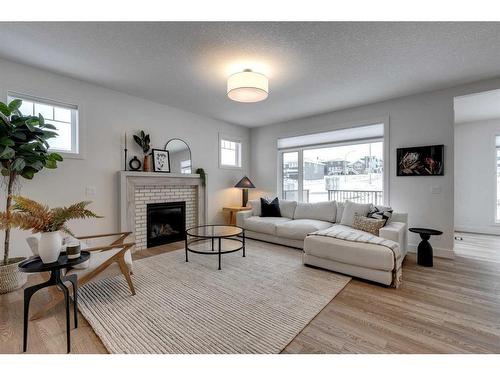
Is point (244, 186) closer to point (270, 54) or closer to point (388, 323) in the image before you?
point (270, 54)

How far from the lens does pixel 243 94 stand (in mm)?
2691

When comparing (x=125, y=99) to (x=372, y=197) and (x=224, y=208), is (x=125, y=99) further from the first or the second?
(x=372, y=197)

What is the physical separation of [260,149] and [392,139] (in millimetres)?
2930

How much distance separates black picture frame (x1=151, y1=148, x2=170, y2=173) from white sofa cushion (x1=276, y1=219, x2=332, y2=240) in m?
2.34

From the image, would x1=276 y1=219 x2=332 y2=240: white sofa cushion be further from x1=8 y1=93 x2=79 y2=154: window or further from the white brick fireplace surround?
x1=8 y1=93 x2=79 y2=154: window

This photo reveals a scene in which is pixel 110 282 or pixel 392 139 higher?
pixel 392 139

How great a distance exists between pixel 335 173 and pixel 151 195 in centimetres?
388

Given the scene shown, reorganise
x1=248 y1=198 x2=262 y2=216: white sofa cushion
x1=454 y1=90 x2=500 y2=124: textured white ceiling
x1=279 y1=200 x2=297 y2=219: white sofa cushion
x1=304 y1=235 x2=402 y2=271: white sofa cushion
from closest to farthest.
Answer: x1=304 y1=235 x2=402 y2=271: white sofa cushion
x1=454 y1=90 x2=500 y2=124: textured white ceiling
x1=279 y1=200 x2=297 y2=219: white sofa cushion
x1=248 y1=198 x2=262 y2=216: white sofa cushion

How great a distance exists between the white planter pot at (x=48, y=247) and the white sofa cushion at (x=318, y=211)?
12.3 feet

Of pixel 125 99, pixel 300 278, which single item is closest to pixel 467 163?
pixel 300 278

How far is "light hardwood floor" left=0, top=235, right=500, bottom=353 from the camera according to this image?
153cm

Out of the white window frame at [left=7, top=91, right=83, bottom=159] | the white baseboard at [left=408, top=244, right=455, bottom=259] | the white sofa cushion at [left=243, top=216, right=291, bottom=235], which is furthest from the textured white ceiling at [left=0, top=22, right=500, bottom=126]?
the white baseboard at [left=408, top=244, right=455, bottom=259]

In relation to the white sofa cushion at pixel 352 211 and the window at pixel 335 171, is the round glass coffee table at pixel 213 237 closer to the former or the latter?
the white sofa cushion at pixel 352 211

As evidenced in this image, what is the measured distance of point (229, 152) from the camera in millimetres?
5535
